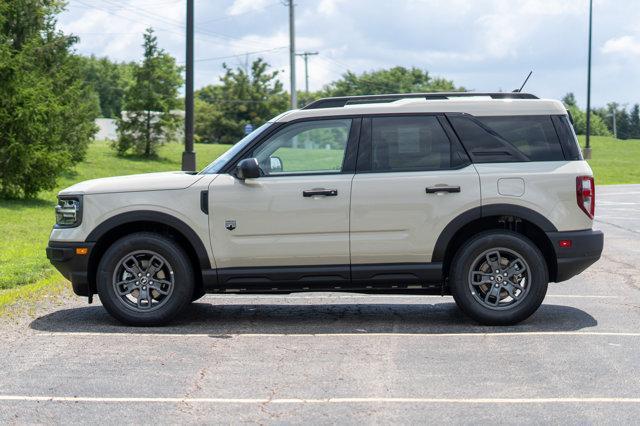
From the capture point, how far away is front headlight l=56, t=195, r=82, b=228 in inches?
338

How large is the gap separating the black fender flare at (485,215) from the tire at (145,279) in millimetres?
2213

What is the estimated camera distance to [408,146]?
28.2 feet

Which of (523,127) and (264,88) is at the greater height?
(264,88)

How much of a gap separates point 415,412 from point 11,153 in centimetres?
2040

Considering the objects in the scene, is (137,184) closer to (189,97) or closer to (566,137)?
(566,137)

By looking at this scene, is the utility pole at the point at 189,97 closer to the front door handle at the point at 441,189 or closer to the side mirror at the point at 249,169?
the side mirror at the point at 249,169

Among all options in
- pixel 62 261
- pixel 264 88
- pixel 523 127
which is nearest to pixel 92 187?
pixel 62 261

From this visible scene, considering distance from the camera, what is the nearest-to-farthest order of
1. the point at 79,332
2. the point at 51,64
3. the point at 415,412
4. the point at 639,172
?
1. the point at 415,412
2. the point at 79,332
3. the point at 51,64
4. the point at 639,172

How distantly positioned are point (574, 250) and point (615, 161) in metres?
61.5

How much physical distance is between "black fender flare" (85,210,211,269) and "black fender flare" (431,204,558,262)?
2.03 meters

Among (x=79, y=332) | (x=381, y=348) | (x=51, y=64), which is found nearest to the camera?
(x=381, y=348)

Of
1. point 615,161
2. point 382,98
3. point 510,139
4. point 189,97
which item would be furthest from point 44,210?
point 615,161

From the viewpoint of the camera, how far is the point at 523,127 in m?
8.60

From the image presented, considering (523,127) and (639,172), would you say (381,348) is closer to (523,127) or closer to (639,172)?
(523,127)
